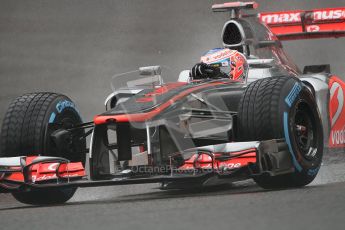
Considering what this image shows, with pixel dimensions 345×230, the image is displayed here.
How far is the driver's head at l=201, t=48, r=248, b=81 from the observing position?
10.7m

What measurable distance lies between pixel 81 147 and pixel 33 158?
1.02 metres

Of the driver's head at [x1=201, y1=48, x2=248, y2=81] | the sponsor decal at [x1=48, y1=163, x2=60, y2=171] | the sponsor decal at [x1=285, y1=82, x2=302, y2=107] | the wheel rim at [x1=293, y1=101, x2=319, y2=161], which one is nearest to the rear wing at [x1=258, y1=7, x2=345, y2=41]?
the driver's head at [x1=201, y1=48, x2=248, y2=81]

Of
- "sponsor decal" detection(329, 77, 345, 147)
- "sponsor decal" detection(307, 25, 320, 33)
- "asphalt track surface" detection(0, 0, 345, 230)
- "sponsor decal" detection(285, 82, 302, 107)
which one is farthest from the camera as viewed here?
"asphalt track surface" detection(0, 0, 345, 230)

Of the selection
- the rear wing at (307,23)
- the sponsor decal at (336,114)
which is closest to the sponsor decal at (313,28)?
the rear wing at (307,23)

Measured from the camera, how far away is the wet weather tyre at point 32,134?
9250mm

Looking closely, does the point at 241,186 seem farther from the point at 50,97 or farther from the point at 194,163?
the point at 50,97

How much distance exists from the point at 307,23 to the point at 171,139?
16.3 ft

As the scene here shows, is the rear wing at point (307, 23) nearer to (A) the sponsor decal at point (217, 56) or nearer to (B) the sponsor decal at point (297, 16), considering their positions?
(B) the sponsor decal at point (297, 16)

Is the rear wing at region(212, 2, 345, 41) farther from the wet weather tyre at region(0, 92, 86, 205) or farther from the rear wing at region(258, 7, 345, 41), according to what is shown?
the wet weather tyre at region(0, 92, 86, 205)

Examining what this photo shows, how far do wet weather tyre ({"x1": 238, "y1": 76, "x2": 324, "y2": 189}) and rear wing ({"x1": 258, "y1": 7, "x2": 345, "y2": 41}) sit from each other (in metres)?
4.18

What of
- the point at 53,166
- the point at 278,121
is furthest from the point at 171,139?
the point at 53,166

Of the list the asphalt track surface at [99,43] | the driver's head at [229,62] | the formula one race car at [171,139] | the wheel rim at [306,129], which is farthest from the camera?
the asphalt track surface at [99,43]

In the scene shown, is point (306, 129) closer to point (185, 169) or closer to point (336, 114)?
point (185, 169)

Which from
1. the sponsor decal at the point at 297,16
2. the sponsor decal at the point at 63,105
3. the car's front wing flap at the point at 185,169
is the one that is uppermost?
the sponsor decal at the point at 297,16
